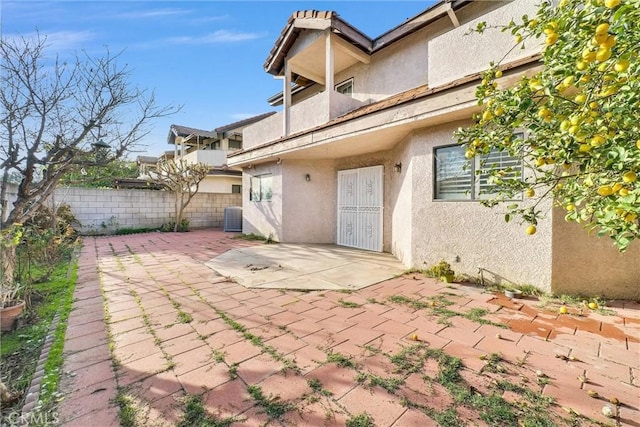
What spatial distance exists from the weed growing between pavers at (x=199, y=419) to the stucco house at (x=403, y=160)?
4.69 meters

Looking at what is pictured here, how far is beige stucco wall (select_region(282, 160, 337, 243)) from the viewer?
11062 millimetres

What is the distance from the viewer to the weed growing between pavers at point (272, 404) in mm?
2251

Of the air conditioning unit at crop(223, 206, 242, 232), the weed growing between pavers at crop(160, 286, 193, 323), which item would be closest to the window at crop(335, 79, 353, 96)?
the air conditioning unit at crop(223, 206, 242, 232)

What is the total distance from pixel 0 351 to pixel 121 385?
7.44ft

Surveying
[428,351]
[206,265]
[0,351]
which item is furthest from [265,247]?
[428,351]

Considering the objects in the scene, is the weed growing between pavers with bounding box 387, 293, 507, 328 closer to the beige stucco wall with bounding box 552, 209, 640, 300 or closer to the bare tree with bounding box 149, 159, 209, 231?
the beige stucco wall with bounding box 552, 209, 640, 300

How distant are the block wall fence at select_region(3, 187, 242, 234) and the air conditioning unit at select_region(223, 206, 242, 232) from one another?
2.65 meters

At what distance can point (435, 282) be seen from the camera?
591 cm

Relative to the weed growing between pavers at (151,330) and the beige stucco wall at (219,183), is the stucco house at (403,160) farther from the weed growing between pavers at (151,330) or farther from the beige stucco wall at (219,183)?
the beige stucco wall at (219,183)

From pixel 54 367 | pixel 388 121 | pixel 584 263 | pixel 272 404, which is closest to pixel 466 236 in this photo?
pixel 584 263

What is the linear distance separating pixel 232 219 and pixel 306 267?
10.0m

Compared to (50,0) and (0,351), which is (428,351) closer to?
(0,351)

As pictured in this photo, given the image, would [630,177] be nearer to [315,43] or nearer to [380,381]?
[380,381]

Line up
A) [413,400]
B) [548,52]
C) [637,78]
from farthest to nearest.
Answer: [413,400] < [548,52] < [637,78]
